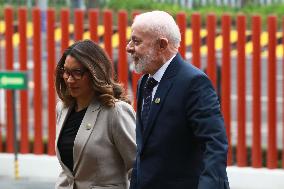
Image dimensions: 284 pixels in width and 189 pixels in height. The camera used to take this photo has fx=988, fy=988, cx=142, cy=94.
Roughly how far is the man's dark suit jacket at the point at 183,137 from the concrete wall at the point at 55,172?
5.21 m

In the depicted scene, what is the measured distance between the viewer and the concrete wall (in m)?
9.37

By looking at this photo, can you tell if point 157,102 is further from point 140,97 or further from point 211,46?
point 211,46

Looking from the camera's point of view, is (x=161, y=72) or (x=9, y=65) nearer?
(x=161, y=72)

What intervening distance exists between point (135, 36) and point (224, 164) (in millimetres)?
663

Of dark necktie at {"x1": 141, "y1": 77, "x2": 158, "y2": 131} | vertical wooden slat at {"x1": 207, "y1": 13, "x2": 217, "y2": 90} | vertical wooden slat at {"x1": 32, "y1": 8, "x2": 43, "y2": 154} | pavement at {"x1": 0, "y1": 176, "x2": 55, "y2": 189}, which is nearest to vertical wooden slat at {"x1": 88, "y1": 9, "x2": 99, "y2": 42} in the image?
vertical wooden slat at {"x1": 32, "y1": 8, "x2": 43, "y2": 154}

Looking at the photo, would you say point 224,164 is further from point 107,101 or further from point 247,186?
point 247,186

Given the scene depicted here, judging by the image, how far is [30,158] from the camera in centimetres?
1009

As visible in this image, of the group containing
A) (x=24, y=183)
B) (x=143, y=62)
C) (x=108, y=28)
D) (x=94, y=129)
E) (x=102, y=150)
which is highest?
(x=108, y=28)

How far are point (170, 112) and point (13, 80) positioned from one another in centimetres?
576

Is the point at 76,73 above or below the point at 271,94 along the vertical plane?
above

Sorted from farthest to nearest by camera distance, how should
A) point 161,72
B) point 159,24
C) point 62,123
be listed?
point 62,123 < point 161,72 < point 159,24

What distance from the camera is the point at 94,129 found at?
4.81m

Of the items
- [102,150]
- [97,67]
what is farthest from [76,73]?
[102,150]

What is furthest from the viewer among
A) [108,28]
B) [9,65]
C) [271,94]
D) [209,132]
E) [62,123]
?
[9,65]
